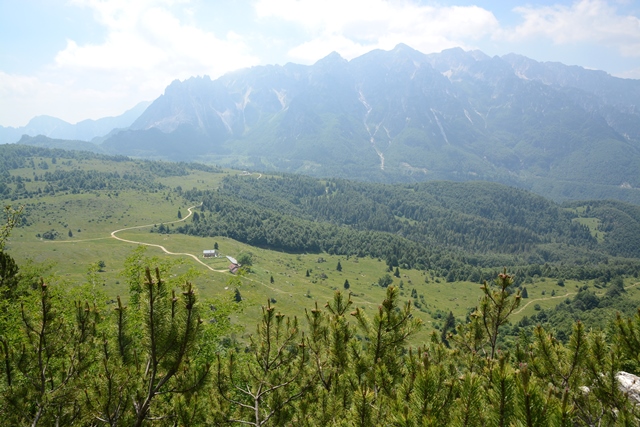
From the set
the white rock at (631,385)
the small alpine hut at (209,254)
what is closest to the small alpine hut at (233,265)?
the small alpine hut at (209,254)

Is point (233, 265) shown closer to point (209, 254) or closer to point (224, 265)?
point (224, 265)

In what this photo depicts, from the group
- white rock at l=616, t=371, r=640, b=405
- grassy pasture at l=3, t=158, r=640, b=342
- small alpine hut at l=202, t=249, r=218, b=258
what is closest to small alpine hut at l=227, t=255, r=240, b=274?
grassy pasture at l=3, t=158, r=640, b=342

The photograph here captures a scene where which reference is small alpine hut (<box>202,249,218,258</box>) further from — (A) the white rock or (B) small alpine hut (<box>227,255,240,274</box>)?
(A) the white rock

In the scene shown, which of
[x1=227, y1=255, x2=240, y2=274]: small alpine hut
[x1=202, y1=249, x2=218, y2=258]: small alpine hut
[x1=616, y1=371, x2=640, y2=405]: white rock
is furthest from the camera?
[x1=202, y1=249, x2=218, y2=258]: small alpine hut

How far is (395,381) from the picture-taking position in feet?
32.9

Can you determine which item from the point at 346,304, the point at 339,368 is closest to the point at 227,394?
the point at 339,368

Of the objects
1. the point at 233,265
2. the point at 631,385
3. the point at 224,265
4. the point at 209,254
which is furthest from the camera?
the point at 209,254

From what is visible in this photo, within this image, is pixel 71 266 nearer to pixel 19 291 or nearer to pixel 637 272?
pixel 19 291

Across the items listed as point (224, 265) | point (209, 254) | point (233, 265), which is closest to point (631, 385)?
point (233, 265)

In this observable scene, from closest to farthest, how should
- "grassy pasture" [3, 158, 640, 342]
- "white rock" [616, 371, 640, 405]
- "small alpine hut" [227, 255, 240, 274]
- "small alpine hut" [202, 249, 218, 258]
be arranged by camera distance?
"white rock" [616, 371, 640, 405]
"grassy pasture" [3, 158, 640, 342]
"small alpine hut" [227, 255, 240, 274]
"small alpine hut" [202, 249, 218, 258]

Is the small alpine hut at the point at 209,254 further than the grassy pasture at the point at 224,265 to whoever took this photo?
Yes

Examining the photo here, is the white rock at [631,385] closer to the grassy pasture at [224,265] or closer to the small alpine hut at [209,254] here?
the grassy pasture at [224,265]

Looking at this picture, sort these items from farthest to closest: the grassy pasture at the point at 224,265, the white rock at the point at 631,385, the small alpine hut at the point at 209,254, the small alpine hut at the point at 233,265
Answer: the small alpine hut at the point at 209,254
the small alpine hut at the point at 233,265
the grassy pasture at the point at 224,265
the white rock at the point at 631,385

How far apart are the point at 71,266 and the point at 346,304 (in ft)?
435
